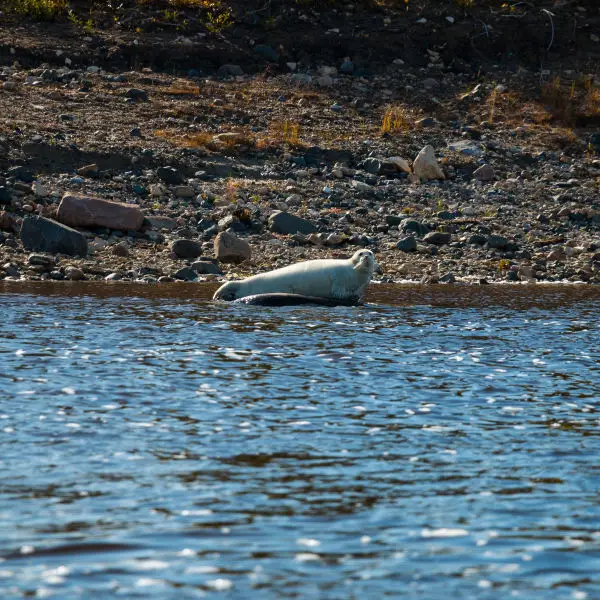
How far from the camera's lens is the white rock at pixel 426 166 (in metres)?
24.7

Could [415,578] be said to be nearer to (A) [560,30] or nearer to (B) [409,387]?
(B) [409,387]

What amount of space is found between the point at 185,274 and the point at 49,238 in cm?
258

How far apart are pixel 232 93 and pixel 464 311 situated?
13696 millimetres

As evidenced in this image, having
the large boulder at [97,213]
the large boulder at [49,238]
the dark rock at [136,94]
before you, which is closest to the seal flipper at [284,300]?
the large boulder at [49,238]

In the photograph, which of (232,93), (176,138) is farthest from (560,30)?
(176,138)

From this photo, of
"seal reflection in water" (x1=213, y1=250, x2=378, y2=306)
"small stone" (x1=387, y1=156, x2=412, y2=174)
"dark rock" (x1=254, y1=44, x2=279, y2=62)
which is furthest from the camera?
"dark rock" (x1=254, y1=44, x2=279, y2=62)

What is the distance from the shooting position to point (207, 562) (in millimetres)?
5570

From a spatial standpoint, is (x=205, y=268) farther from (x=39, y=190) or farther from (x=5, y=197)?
(x=5, y=197)

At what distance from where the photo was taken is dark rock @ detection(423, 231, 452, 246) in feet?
72.0

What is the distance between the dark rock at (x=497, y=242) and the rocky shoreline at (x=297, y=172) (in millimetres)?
103

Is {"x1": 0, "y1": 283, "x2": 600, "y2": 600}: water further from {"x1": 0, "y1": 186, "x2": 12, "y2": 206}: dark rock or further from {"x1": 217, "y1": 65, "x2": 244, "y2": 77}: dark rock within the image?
{"x1": 217, "y1": 65, "x2": 244, "y2": 77}: dark rock

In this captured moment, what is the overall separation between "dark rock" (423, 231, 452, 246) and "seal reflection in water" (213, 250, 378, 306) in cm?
533

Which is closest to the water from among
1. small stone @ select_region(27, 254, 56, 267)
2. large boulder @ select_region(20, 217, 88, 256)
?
small stone @ select_region(27, 254, 56, 267)

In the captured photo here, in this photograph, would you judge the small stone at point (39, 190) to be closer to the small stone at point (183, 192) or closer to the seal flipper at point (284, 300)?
the small stone at point (183, 192)
